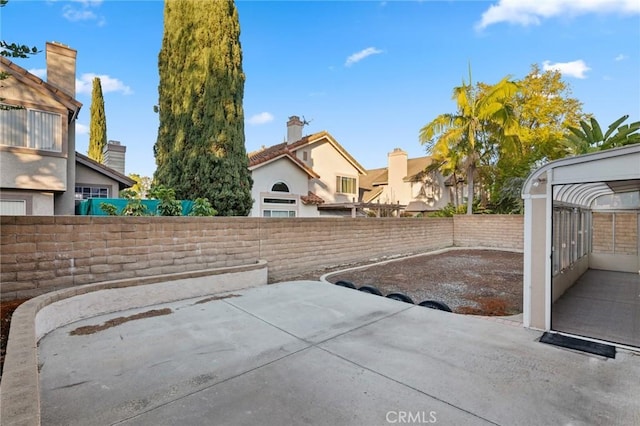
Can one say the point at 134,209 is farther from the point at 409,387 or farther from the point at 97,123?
the point at 97,123

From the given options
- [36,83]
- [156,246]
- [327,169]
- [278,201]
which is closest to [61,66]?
[36,83]

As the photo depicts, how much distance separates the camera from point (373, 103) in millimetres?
17281

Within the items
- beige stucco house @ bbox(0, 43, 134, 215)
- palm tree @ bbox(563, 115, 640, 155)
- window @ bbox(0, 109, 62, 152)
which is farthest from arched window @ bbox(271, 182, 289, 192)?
palm tree @ bbox(563, 115, 640, 155)

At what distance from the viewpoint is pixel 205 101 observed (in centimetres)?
1145

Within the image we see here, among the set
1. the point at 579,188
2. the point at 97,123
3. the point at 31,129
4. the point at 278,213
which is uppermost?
the point at 97,123

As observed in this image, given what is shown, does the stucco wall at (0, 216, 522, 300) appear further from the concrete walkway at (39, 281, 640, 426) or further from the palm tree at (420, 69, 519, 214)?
the palm tree at (420, 69, 519, 214)

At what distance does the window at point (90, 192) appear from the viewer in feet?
43.4

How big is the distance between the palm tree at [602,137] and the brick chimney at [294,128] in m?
15.4

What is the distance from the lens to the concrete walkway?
8.76 feet

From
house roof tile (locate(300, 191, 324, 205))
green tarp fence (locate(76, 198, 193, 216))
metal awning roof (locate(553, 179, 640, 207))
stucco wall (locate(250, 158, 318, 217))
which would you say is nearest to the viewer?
metal awning roof (locate(553, 179, 640, 207))

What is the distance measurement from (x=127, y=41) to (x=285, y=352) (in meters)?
13.3

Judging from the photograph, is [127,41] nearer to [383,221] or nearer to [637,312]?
[383,221]

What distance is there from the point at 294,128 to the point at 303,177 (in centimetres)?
449

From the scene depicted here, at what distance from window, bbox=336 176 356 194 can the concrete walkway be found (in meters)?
18.9
